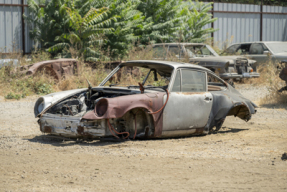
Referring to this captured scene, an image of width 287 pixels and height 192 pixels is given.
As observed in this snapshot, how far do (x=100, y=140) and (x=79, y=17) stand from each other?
33.8ft

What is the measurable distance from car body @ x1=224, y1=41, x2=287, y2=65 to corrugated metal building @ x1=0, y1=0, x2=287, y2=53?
2212 millimetres

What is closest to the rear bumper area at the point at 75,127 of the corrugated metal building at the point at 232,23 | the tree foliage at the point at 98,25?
the tree foliage at the point at 98,25

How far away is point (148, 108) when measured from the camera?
6324mm

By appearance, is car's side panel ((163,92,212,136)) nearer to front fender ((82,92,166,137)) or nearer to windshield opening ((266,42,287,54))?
front fender ((82,92,166,137))

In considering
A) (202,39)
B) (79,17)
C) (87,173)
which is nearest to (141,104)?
(87,173)

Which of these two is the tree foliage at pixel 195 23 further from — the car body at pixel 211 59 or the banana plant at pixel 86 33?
the banana plant at pixel 86 33

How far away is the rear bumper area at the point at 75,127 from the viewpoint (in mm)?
6148

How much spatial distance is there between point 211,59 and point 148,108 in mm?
8938

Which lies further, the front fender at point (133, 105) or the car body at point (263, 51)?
the car body at point (263, 51)

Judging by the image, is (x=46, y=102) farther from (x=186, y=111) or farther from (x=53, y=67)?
(x=53, y=67)

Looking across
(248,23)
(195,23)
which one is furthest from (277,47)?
(248,23)

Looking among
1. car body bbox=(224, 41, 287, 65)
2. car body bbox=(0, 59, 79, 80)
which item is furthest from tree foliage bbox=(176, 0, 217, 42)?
car body bbox=(0, 59, 79, 80)

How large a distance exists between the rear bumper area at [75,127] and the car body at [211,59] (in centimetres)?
837

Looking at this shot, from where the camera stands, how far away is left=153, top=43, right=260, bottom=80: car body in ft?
47.4
